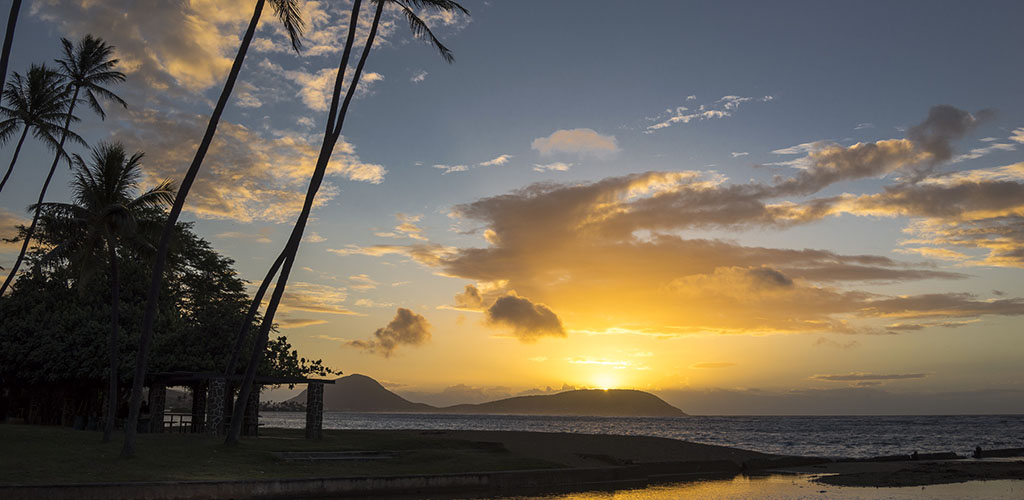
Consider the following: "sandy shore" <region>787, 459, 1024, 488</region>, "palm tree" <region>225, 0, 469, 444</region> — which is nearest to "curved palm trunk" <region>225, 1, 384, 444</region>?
"palm tree" <region>225, 0, 469, 444</region>

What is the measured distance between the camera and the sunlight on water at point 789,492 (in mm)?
25969

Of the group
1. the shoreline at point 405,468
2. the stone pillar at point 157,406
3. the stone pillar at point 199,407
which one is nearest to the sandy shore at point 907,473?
the shoreline at point 405,468

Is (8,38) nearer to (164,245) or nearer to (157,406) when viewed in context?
(164,245)

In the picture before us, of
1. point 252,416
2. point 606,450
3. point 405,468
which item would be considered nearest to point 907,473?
point 606,450

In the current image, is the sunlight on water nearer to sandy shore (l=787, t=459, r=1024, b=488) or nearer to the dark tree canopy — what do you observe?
sandy shore (l=787, t=459, r=1024, b=488)

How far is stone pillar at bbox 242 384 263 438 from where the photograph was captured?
38.6 m

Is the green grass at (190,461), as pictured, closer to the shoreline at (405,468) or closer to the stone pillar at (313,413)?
the shoreline at (405,468)

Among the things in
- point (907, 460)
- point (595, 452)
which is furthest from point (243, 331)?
point (907, 460)

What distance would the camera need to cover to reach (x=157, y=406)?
1497 inches

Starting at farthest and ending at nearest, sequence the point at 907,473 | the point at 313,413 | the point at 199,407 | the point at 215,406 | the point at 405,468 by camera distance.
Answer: the point at 199,407 → the point at 313,413 → the point at 907,473 → the point at 215,406 → the point at 405,468

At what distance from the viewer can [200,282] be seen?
1982 inches

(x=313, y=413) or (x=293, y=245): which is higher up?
(x=293, y=245)

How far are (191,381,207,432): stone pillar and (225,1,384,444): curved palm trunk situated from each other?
39.0ft

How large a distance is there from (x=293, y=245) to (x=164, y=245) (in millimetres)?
5499
